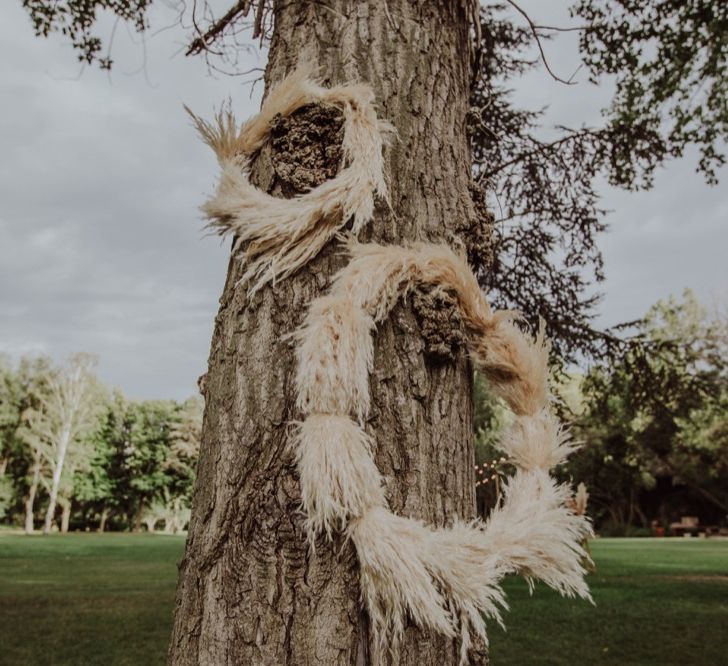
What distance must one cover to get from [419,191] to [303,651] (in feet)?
3.12

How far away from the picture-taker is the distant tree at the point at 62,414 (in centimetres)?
3544

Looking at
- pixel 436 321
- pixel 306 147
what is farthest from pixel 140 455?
pixel 436 321

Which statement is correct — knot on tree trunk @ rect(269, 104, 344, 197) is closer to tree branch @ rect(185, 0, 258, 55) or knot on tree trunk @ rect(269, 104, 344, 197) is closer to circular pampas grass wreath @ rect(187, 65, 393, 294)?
circular pampas grass wreath @ rect(187, 65, 393, 294)

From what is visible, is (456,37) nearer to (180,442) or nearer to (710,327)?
(710,327)

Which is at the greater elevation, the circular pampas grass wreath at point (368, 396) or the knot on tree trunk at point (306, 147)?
the knot on tree trunk at point (306, 147)

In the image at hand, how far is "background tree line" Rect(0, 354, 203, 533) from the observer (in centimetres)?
3569

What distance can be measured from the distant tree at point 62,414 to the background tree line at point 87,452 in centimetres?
6

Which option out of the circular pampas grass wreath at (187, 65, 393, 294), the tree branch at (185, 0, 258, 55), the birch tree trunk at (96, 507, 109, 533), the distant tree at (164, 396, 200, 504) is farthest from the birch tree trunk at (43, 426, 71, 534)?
the circular pampas grass wreath at (187, 65, 393, 294)

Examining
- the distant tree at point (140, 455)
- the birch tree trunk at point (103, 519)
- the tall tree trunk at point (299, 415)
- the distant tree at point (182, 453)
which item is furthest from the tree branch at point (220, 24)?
the birch tree trunk at point (103, 519)

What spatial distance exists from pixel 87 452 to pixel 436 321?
133 ft

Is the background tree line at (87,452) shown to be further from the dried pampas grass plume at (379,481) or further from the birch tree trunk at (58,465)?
the dried pampas grass plume at (379,481)

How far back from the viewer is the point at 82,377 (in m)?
35.6

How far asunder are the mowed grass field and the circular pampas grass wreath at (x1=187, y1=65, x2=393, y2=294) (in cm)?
556

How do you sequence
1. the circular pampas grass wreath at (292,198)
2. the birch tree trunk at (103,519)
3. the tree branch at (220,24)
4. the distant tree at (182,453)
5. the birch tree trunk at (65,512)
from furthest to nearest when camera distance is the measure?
1. the birch tree trunk at (103,519)
2. the distant tree at (182,453)
3. the birch tree trunk at (65,512)
4. the tree branch at (220,24)
5. the circular pampas grass wreath at (292,198)
